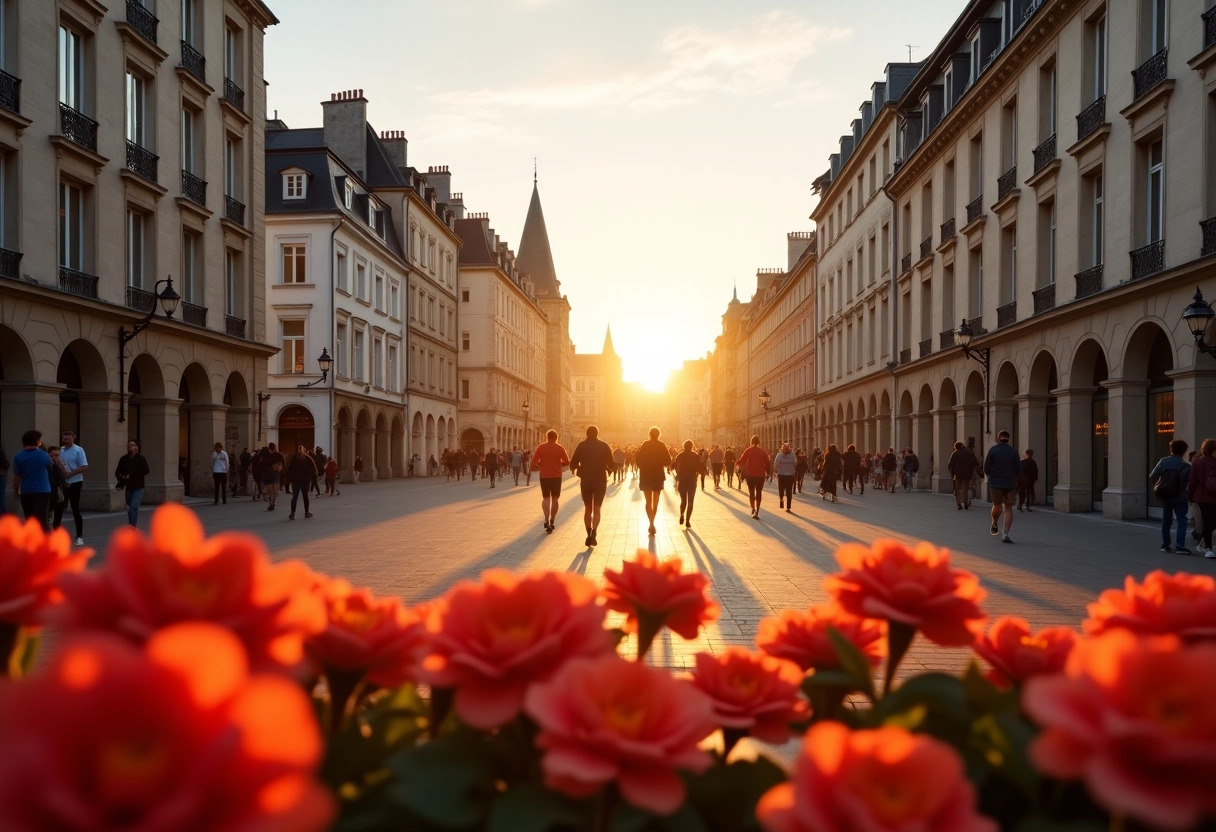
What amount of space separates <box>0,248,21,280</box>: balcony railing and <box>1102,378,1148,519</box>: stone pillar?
23.1 m

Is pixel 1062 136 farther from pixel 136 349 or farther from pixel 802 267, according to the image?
pixel 802 267

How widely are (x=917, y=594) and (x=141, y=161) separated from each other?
1032 inches

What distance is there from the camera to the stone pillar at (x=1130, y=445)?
65.4ft

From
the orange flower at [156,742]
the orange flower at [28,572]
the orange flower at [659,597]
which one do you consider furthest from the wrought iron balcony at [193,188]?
the orange flower at [156,742]

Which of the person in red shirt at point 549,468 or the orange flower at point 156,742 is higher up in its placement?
the orange flower at point 156,742

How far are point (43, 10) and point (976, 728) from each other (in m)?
23.8

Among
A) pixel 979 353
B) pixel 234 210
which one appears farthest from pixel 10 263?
pixel 979 353

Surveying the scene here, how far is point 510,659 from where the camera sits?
1.05m

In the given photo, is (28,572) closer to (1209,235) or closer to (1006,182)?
(1209,235)

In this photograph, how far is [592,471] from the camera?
651 inches

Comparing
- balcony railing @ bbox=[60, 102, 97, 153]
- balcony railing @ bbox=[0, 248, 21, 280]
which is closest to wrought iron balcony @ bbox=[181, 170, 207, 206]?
balcony railing @ bbox=[60, 102, 97, 153]

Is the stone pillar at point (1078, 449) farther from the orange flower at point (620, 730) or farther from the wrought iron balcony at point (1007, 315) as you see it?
the orange flower at point (620, 730)

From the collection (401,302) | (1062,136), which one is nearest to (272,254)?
(401,302)

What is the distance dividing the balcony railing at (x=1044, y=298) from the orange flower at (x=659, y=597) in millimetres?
24875
